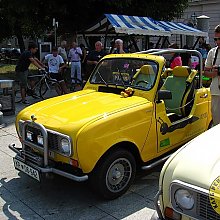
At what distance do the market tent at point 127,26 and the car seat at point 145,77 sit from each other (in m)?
6.54

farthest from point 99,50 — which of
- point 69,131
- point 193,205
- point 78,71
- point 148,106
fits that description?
point 193,205

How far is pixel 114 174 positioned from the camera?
13.4 ft

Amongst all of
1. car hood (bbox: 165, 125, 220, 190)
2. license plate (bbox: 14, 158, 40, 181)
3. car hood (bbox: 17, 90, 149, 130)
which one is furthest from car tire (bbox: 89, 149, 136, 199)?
car hood (bbox: 165, 125, 220, 190)

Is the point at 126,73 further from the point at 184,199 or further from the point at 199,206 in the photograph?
the point at 199,206

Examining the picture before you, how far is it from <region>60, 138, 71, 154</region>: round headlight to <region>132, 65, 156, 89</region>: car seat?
4.90ft

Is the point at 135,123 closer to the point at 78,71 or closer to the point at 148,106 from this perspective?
the point at 148,106

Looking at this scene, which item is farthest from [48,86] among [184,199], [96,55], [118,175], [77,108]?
[184,199]

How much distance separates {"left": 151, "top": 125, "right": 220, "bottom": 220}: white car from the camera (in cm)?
232

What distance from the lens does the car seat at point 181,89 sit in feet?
17.6

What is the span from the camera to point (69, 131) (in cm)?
374

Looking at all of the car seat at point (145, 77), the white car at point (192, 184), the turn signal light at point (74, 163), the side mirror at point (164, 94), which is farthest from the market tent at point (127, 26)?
the white car at point (192, 184)

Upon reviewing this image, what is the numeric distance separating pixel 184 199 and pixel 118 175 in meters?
1.72

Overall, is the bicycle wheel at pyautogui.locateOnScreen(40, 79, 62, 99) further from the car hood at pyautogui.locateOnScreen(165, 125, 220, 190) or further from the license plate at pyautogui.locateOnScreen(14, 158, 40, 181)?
the car hood at pyautogui.locateOnScreen(165, 125, 220, 190)

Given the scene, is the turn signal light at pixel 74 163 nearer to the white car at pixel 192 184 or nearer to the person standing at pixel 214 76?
the white car at pixel 192 184
